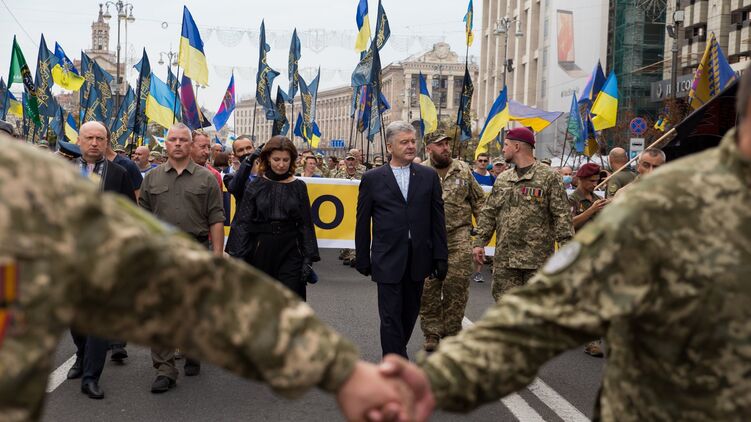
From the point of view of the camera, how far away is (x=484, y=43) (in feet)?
291

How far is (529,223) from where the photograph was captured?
26.9ft

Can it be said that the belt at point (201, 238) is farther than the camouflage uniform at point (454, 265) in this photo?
No

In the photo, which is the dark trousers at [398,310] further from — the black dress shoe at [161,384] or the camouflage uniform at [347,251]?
the camouflage uniform at [347,251]

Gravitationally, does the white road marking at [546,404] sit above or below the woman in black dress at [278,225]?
below

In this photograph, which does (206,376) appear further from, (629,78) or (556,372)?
(629,78)

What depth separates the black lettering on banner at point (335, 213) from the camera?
14.5m

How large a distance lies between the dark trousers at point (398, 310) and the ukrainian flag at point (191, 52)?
43.9ft

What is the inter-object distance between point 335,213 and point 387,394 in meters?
12.2

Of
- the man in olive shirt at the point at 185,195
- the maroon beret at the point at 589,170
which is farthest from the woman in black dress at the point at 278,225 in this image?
the maroon beret at the point at 589,170

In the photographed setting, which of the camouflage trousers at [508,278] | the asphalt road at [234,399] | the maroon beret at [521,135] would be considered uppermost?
the maroon beret at [521,135]

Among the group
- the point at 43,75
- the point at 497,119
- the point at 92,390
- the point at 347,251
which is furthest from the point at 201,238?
the point at 43,75

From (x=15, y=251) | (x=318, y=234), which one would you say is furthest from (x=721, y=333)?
(x=318, y=234)

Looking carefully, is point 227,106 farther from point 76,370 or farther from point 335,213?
point 76,370

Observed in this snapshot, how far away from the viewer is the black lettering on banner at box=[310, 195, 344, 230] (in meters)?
14.5
